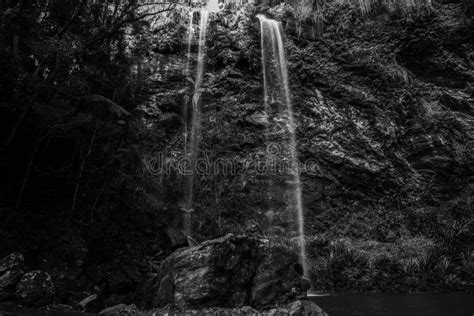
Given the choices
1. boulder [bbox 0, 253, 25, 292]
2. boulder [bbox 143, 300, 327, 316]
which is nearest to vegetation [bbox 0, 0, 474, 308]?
boulder [bbox 0, 253, 25, 292]

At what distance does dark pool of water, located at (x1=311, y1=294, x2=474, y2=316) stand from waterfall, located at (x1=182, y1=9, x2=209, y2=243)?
259 inches

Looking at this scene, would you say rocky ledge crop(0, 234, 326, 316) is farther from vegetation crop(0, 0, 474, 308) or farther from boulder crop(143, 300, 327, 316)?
vegetation crop(0, 0, 474, 308)

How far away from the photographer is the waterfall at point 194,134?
51.4ft

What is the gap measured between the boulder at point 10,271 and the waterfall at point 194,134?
27.1ft

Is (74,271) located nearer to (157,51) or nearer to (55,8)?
(55,8)

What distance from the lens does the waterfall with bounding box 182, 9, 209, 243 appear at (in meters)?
15.7

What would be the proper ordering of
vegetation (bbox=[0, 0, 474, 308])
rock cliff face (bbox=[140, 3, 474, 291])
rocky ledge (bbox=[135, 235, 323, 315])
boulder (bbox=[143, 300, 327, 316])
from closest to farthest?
boulder (bbox=[143, 300, 327, 316]) → rocky ledge (bbox=[135, 235, 323, 315]) → vegetation (bbox=[0, 0, 474, 308]) → rock cliff face (bbox=[140, 3, 474, 291])

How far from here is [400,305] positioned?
9094 millimetres

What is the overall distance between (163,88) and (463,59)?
1316 centimetres

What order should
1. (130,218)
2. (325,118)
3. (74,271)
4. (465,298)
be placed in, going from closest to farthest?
(74,271) < (465,298) < (130,218) < (325,118)

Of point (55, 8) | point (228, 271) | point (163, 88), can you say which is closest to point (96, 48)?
point (55, 8)

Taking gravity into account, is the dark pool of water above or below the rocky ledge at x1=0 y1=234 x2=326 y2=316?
below

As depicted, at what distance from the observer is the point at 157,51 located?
60.7 feet

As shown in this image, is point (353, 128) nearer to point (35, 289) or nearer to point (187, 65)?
point (187, 65)
